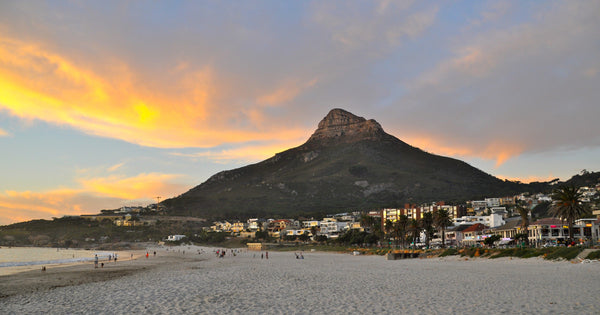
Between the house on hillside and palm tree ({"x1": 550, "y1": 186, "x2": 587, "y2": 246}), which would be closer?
palm tree ({"x1": 550, "y1": 186, "x2": 587, "y2": 246})

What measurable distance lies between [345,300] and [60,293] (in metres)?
20.8

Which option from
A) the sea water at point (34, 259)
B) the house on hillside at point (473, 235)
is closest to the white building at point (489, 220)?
the house on hillside at point (473, 235)

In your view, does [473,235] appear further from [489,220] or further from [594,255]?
[594,255]

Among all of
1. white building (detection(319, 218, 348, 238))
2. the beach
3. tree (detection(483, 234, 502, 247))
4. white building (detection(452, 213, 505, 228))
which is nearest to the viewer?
the beach

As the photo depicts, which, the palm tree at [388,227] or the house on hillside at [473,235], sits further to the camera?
the palm tree at [388,227]

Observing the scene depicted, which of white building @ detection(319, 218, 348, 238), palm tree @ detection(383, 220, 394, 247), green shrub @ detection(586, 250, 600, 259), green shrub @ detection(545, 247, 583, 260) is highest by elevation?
green shrub @ detection(586, 250, 600, 259)

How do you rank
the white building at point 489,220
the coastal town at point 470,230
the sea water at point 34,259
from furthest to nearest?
the white building at point 489,220, the coastal town at point 470,230, the sea water at point 34,259

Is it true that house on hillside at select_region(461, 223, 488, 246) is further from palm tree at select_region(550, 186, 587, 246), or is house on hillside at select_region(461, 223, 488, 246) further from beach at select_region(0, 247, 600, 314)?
beach at select_region(0, 247, 600, 314)

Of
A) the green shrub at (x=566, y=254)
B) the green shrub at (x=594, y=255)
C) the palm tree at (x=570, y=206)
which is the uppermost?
the palm tree at (x=570, y=206)

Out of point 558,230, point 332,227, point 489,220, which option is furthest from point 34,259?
point 489,220

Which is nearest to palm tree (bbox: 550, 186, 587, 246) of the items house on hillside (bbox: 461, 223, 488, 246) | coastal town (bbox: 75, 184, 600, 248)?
coastal town (bbox: 75, 184, 600, 248)

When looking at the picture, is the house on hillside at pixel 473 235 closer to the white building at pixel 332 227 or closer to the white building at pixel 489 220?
the white building at pixel 489 220

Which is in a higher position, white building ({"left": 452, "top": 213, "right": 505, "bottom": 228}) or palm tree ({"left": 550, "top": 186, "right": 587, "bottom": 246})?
palm tree ({"left": 550, "top": 186, "right": 587, "bottom": 246})

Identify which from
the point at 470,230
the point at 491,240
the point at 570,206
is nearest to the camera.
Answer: the point at 570,206
